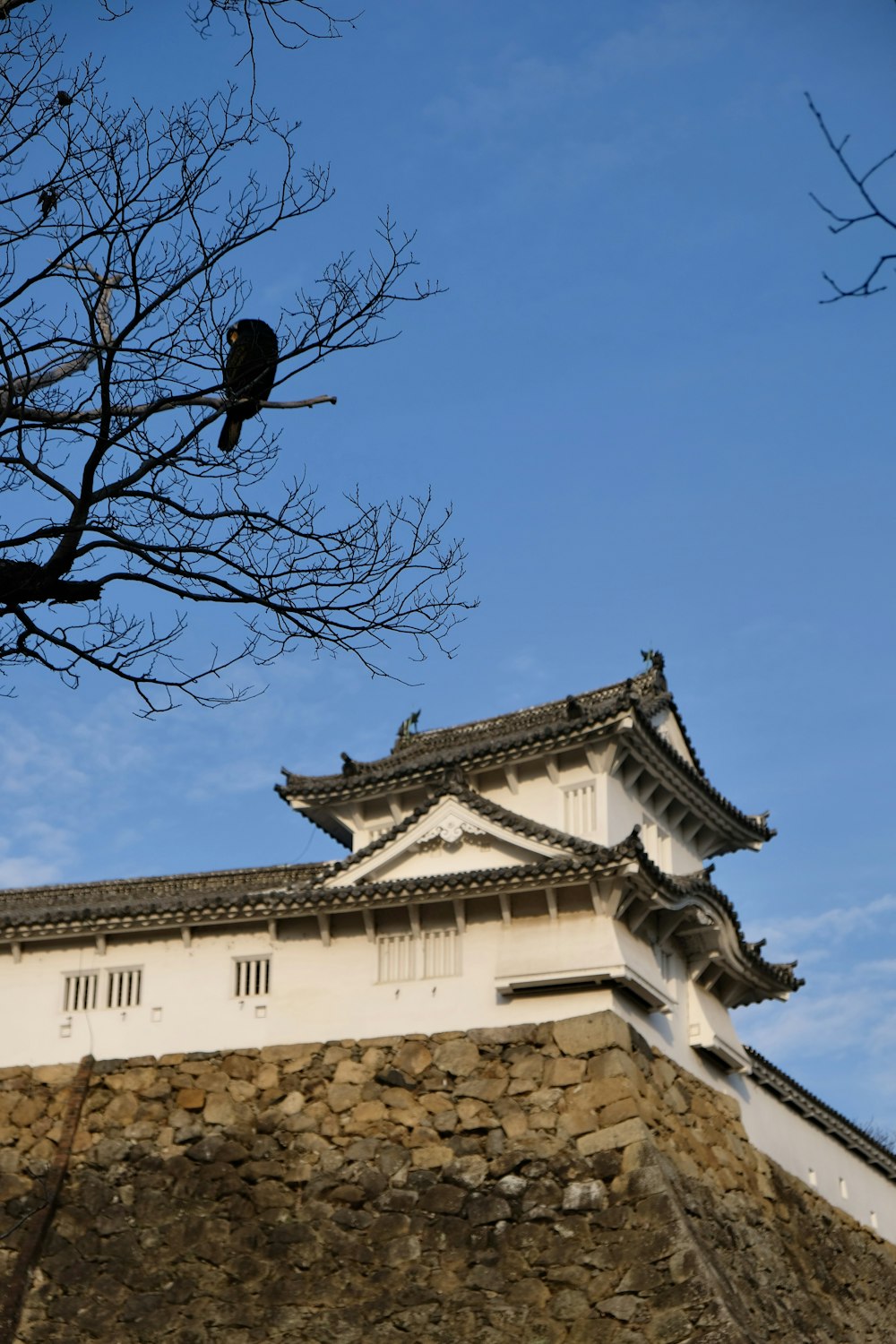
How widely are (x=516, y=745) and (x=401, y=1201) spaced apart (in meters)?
5.69

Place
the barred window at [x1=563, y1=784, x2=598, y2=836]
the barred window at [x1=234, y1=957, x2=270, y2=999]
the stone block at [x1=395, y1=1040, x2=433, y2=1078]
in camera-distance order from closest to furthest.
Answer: the stone block at [x1=395, y1=1040, x2=433, y2=1078]
the barred window at [x1=234, y1=957, x2=270, y2=999]
the barred window at [x1=563, y1=784, x2=598, y2=836]

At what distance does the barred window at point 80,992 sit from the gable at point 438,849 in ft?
10.1

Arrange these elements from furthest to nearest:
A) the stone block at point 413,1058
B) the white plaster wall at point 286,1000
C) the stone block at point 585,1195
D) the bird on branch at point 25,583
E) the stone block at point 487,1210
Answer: the white plaster wall at point 286,1000 < the stone block at point 413,1058 < the stone block at point 487,1210 < the stone block at point 585,1195 < the bird on branch at point 25,583

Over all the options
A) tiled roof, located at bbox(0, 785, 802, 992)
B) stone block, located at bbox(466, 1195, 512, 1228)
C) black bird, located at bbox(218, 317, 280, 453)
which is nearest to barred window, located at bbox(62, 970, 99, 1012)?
tiled roof, located at bbox(0, 785, 802, 992)

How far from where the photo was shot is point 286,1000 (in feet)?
64.5

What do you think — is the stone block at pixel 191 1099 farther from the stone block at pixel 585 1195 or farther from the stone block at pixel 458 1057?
the stone block at pixel 585 1195

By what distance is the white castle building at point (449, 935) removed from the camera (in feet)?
62.1

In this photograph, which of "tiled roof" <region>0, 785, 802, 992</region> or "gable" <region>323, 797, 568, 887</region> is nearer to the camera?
"tiled roof" <region>0, 785, 802, 992</region>

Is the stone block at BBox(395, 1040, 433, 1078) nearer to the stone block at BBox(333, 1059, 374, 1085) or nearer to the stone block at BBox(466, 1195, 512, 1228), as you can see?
the stone block at BBox(333, 1059, 374, 1085)

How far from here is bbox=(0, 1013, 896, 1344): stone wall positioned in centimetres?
1688

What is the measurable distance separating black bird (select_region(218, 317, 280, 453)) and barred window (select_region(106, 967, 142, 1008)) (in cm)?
1297

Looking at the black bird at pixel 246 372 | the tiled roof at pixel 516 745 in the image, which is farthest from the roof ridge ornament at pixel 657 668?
the black bird at pixel 246 372

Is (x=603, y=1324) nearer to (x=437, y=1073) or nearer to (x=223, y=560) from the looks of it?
(x=437, y=1073)

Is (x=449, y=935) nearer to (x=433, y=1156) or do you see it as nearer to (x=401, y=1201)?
(x=433, y=1156)
